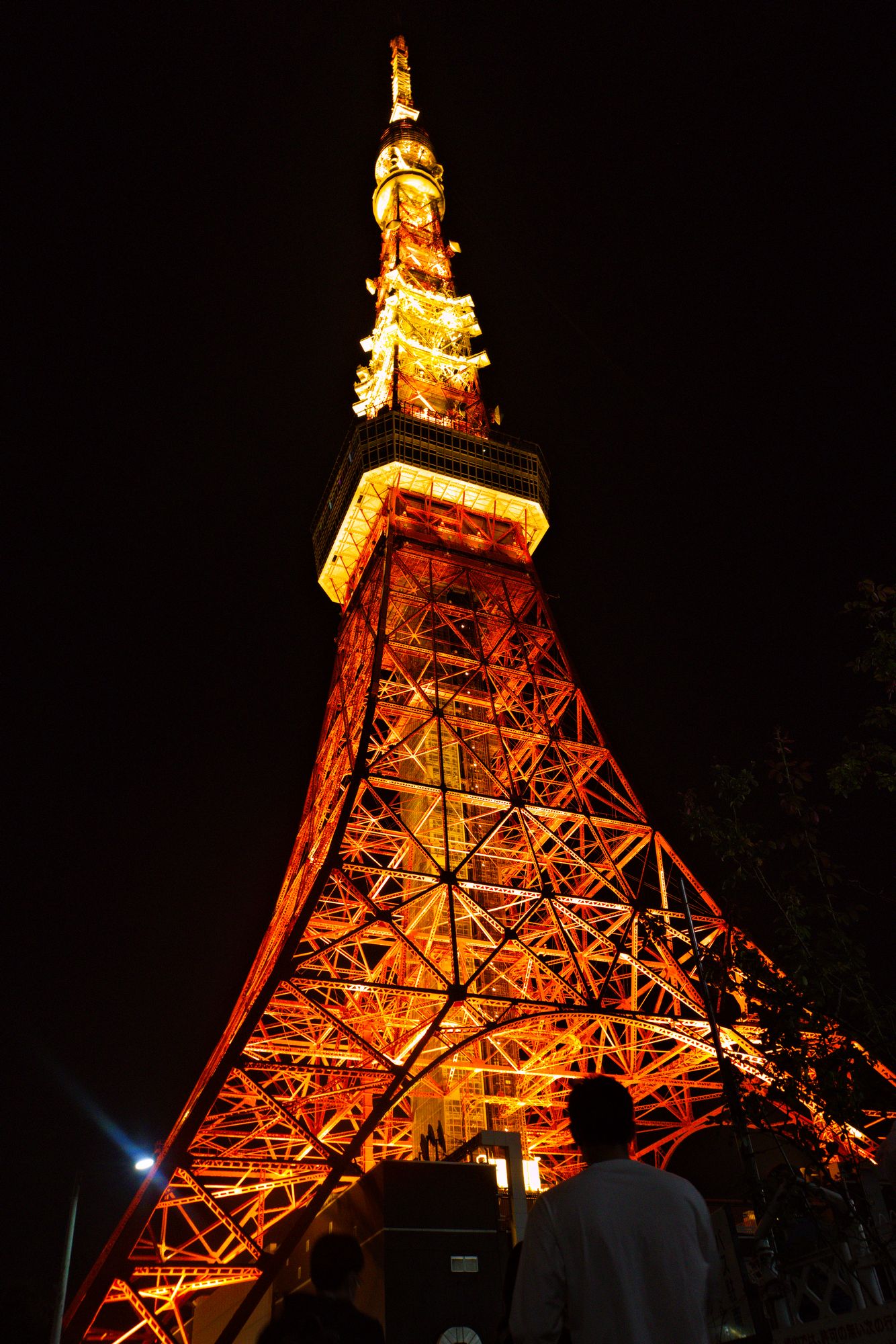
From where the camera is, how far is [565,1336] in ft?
8.04

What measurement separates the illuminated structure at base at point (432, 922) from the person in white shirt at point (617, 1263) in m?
5.27

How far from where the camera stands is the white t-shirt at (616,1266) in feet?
7.18

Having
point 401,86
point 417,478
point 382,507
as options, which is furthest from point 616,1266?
point 401,86

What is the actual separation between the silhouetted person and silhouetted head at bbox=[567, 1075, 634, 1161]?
100 cm

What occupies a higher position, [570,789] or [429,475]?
[429,475]

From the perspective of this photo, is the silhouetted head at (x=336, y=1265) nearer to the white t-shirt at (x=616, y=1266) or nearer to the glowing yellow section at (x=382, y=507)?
the white t-shirt at (x=616, y=1266)

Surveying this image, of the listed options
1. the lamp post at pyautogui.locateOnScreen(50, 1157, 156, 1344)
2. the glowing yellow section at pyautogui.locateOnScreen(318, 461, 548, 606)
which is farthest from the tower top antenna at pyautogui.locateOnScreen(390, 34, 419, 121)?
the lamp post at pyautogui.locateOnScreen(50, 1157, 156, 1344)

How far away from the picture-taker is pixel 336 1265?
3.23 meters

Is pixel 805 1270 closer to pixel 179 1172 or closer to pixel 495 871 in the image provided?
pixel 179 1172

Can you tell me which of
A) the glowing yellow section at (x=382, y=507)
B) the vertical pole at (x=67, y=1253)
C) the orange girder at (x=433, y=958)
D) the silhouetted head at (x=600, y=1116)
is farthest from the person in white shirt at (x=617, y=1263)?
the glowing yellow section at (x=382, y=507)

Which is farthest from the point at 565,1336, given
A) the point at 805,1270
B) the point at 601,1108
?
the point at 805,1270

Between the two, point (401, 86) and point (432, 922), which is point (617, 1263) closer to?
point (432, 922)

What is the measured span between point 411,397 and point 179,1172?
22.1 metres

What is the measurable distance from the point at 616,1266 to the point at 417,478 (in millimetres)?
24428
